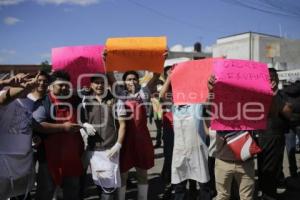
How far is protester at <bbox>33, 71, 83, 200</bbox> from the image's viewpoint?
4.23m

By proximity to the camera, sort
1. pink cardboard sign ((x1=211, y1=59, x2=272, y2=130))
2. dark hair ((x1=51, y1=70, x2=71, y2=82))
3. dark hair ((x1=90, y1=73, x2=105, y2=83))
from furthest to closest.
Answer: dark hair ((x1=90, y1=73, x2=105, y2=83)) → dark hair ((x1=51, y1=70, x2=71, y2=82)) → pink cardboard sign ((x1=211, y1=59, x2=272, y2=130))

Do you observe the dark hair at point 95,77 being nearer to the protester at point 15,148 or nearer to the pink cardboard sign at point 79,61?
the pink cardboard sign at point 79,61

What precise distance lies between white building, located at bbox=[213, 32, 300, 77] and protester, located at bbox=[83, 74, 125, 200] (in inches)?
1152

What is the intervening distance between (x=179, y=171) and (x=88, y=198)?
6.00 ft

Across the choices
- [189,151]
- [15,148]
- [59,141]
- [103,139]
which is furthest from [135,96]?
[15,148]

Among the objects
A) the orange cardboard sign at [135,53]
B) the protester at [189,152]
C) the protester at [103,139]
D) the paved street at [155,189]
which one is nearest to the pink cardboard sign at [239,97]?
the protester at [189,152]

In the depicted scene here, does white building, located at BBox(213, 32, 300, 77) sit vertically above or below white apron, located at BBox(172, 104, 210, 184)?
above

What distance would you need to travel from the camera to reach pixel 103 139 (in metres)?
4.53

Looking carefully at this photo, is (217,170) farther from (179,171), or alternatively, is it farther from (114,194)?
(114,194)

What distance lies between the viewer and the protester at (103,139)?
4508mm

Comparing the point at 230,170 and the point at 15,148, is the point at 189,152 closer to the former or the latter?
the point at 230,170

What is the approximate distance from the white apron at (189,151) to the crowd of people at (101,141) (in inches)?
0.5

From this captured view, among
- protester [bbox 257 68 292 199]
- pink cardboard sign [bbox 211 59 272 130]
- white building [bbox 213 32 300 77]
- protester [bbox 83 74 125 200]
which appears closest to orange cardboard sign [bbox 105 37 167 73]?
protester [bbox 83 74 125 200]

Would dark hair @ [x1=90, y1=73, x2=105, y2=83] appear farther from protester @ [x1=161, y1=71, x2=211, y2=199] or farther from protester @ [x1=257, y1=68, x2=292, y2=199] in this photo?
protester @ [x1=257, y1=68, x2=292, y2=199]
